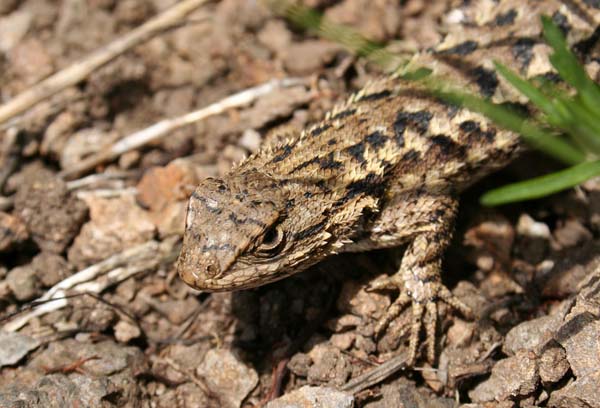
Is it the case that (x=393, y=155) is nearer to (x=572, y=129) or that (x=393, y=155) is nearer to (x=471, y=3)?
(x=572, y=129)

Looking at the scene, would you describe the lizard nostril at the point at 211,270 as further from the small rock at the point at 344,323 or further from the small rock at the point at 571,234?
the small rock at the point at 571,234

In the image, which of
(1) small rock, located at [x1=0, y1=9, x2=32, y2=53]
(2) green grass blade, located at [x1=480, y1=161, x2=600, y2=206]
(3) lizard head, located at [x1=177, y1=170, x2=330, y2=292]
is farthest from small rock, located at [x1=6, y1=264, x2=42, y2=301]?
(2) green grass blade, located at [x1=480, y1=161, x2=600, y2=206]

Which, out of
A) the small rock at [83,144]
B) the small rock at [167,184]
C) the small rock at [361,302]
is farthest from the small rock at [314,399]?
the small rock at [83,144]

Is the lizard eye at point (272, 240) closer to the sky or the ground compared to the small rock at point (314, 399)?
closer to the sky

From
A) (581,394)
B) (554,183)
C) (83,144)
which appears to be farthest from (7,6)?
(581,394)

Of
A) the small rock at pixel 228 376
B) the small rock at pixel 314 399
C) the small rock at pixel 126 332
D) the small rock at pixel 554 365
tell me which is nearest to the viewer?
the small rock at pixel 554 365

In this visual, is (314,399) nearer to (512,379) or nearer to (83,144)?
(512,379)
